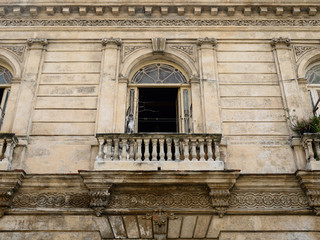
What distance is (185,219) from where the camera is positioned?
309 inches

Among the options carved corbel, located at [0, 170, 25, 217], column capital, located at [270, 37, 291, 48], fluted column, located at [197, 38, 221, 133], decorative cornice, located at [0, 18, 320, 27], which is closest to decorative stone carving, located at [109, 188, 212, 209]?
fluted column, located at [197, 38, 221, 133]

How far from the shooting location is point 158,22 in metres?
11.0

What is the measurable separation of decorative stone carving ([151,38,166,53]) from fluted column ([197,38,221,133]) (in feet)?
3.25

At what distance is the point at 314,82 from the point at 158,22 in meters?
4.74

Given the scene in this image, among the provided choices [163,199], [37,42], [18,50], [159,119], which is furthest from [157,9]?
[163,199]

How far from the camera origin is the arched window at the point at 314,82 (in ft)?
32.8

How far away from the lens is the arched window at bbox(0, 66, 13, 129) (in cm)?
986

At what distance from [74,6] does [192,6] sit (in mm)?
3482

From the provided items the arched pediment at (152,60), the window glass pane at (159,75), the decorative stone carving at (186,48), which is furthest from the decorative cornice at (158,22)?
the window glass pane at (159,75)

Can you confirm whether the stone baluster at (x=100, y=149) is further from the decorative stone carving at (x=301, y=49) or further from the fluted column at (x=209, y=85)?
the decorative stone carving at (x=301, y=49)

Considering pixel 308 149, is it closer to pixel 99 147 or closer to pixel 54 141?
pixel 99 147

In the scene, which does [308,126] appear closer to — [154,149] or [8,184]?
[154,149]

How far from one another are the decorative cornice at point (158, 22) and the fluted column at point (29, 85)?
82 cm

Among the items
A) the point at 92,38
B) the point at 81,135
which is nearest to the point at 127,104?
the point at 81,135
